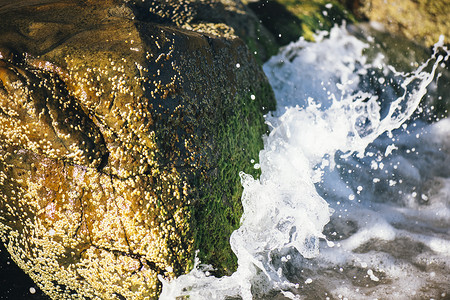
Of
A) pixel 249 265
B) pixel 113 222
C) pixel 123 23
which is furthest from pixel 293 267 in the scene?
pixel 123 23

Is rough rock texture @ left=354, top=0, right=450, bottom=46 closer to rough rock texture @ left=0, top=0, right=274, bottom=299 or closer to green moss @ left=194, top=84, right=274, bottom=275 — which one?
green moss @ left=194, top=84, right=274, bottom=275

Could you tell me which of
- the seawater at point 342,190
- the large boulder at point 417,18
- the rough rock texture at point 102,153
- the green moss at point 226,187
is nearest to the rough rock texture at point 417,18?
the large boulder at point 417,18

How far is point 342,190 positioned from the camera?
4246 millimetres

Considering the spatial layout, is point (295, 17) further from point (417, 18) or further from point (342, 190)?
point (342, 190)

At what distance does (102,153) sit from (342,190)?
2.75 meters

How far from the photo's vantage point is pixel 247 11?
468 centimetres

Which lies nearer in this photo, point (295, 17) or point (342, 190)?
point (342, 190)

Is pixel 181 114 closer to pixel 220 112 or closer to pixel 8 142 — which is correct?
pixel 220 112

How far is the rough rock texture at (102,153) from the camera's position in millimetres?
2373

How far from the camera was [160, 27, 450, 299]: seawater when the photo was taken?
3.18 m

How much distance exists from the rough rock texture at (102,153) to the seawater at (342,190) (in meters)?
0.37

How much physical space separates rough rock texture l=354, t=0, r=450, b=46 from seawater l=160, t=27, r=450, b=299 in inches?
10.9

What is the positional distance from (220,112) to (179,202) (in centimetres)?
77

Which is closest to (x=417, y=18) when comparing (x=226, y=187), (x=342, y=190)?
(x=342, y=190)
